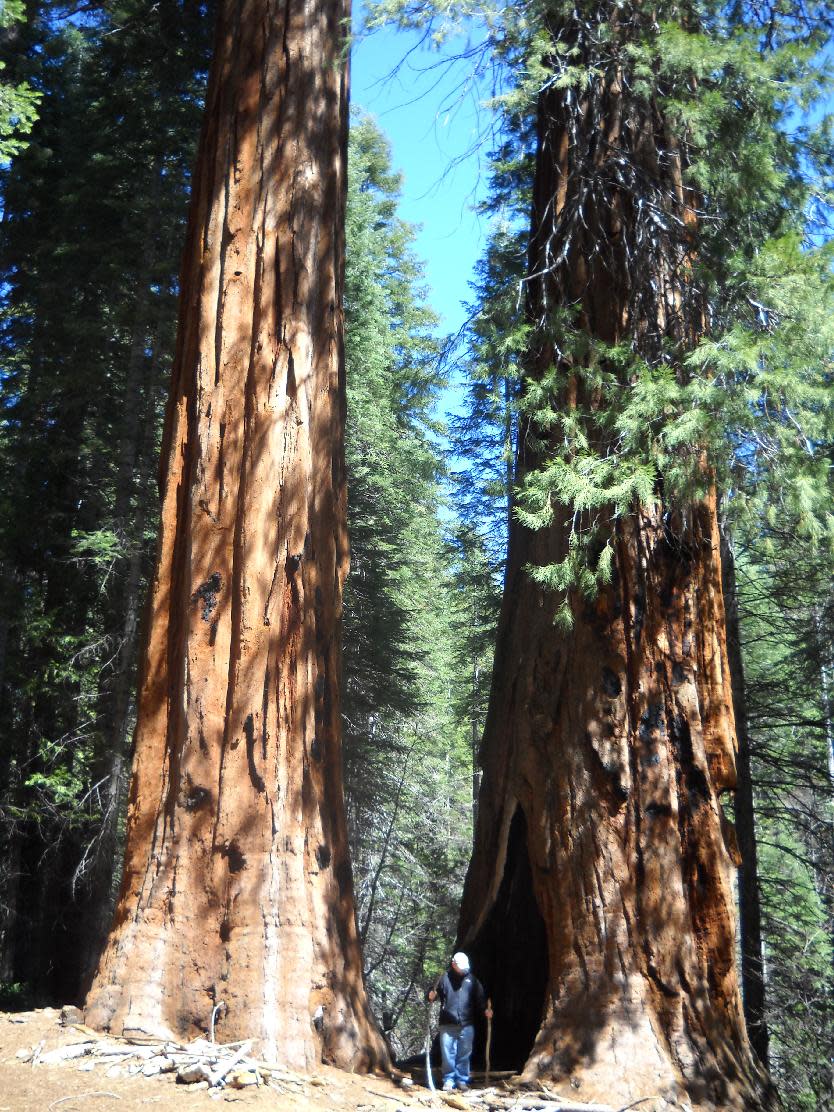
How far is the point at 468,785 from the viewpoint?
1328 inches

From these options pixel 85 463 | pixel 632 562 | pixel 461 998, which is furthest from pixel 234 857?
pixel 85 463

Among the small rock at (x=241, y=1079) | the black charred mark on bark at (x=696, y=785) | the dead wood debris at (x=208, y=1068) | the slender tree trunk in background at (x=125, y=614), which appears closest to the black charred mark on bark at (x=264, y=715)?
the dead wood debris at (x=208, y=1068)

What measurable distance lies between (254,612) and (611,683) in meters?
2.54

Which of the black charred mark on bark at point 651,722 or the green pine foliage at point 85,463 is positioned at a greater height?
the green pine foliage at point 85,463

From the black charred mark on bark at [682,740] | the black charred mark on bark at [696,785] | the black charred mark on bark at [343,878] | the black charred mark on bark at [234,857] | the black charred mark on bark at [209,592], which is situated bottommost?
the black charred mark on bark at [343,878]

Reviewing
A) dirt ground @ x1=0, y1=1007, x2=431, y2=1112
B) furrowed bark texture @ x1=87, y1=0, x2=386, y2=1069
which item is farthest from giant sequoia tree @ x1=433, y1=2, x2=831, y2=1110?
furrowed bark texture @ x1=87, y1=0, x2=386, y2=1069

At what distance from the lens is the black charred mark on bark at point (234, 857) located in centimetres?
614

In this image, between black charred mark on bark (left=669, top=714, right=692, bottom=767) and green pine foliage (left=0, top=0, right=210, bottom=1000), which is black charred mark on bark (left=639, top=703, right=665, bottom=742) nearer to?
black charred mark on bark (left=669, top=714, right=692, bottom=767)

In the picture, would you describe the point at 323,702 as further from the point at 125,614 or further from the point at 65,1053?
the point at 125,614

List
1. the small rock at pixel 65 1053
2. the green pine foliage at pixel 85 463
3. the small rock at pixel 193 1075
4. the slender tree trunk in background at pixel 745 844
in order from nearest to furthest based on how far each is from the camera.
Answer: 1. the small rock at pixel 193 1075
2. the small rock at pixel 65 1053
3. the slender tree trunk in background at pixel 745 844
4. the green pine foliage at pixel 85 463

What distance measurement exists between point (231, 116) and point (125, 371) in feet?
25.8

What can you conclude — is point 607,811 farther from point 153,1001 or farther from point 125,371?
point 125,371

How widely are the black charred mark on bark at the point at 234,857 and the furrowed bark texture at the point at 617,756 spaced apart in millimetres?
2190

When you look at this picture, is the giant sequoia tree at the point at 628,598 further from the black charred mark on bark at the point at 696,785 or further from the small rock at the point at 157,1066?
the small rock at the point at 157,1066
